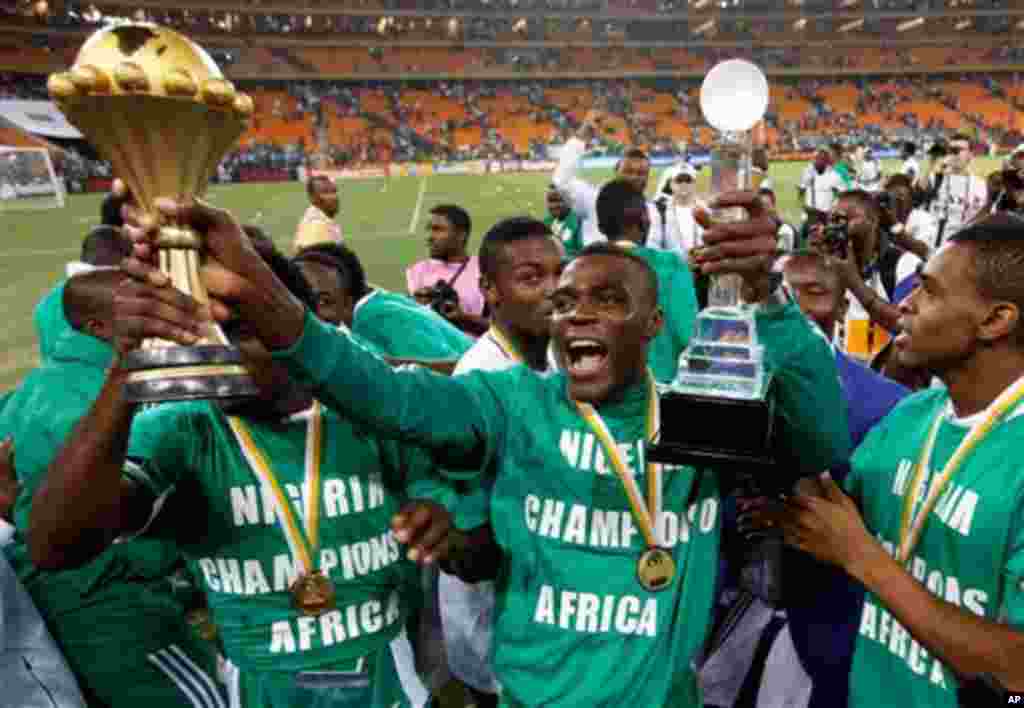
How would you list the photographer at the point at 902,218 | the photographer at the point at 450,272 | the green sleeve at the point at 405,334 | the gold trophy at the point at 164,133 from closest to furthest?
the gold trophy at the point at 164,133 → the green sleeve at the point at 405,334 → the photographer at the point at 450,272 → the photographer at the point at 902,218

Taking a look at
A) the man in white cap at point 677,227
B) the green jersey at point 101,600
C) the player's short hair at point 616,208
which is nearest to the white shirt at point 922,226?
the man in white cap at point 677,227

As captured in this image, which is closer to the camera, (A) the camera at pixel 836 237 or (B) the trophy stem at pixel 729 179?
(B) the trophy stem at pixel 729 179

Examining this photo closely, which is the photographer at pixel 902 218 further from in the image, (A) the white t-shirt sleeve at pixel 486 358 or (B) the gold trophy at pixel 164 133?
(B) the gold trophy at pixel 164 133

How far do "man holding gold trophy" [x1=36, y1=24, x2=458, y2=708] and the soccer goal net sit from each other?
22.6 m

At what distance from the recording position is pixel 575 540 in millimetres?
1842

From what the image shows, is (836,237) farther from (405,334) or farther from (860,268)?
(405,334)

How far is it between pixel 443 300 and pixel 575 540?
340 cm

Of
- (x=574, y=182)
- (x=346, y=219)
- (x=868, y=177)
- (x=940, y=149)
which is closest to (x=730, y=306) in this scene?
(x=574, y=182)

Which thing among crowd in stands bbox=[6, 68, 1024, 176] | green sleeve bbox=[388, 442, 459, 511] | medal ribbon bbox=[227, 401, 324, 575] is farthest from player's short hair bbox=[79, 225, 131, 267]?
crowd in stands bbox=[6, 68, 1024, 176]

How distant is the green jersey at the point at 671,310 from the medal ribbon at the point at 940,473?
1374 millimetres

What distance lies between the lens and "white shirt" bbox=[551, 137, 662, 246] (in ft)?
17.2

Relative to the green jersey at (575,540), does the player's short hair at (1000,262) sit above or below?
above

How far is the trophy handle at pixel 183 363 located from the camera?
1.25 metres

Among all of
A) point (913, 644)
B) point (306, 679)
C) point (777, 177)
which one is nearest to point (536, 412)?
point (306, 679)
